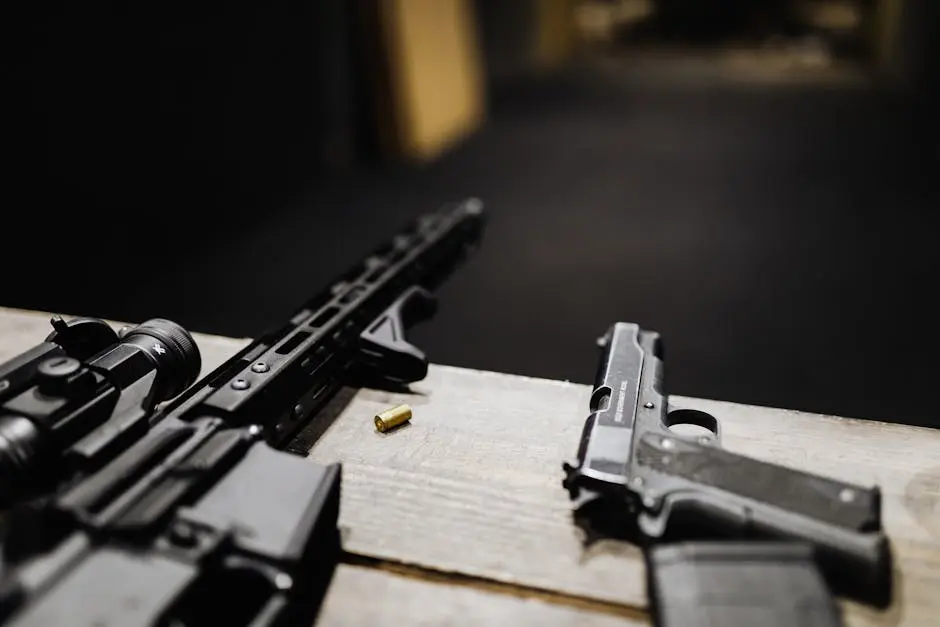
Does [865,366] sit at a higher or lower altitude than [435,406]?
lower

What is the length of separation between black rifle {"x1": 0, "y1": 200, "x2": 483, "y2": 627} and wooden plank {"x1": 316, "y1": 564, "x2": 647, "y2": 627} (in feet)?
0.11

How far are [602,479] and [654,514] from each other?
0.08 m

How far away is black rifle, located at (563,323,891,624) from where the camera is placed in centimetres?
90

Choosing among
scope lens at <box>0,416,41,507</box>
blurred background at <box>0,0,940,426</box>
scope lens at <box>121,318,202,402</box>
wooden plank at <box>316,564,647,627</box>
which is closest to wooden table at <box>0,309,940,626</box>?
wooden plank at <box>316,564,647,627</box>

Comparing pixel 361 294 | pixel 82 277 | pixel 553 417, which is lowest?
pixel 82 277

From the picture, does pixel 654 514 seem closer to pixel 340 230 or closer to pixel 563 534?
pixel 563 534

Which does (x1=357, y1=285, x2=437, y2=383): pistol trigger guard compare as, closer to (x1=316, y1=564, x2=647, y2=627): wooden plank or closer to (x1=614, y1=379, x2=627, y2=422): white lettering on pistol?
(x1=614, y1=379, x2=627, y2=422): white lettering on pistol

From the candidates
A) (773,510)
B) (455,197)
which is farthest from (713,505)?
(455,197)

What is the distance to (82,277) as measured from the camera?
309 centimetres

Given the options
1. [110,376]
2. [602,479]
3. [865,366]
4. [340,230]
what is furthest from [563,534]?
[340,230]

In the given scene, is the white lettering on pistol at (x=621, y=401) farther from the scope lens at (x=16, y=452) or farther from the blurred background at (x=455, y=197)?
the blurred background at (x=455, y=197)

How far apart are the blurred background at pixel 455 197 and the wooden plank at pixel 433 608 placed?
5.34 feet

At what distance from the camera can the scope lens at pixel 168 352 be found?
3.75 ft

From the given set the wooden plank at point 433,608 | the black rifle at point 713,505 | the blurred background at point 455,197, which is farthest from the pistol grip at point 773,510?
the blurred background at point 455,197
